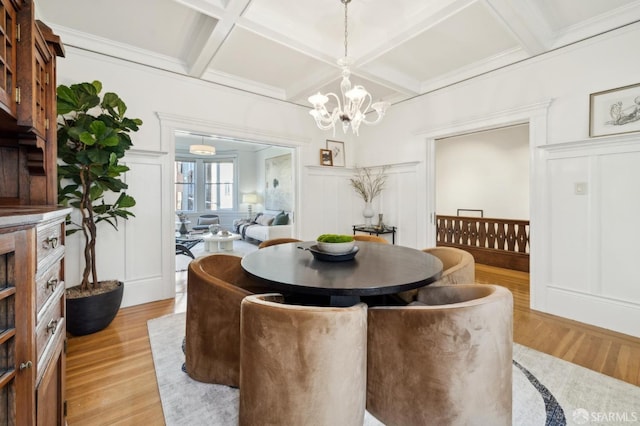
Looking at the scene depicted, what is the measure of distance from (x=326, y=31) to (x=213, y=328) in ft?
8.88

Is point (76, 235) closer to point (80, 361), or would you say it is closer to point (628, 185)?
point (80, 361)

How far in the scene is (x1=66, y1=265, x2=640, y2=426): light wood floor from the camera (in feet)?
5.31

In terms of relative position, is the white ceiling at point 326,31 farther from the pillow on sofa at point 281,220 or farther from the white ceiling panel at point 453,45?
the pillow on sofa at point 281,220

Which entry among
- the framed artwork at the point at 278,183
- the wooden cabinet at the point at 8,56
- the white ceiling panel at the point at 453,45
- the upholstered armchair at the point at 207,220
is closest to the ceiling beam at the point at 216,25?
the wooden cabinet at the point at 8,56

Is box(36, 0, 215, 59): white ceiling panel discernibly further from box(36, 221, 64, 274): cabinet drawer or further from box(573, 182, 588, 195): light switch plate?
box(573, 182, 588, 195): light switch plate

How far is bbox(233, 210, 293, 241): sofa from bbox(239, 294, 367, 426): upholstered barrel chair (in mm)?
5107

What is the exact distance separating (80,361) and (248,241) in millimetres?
5531

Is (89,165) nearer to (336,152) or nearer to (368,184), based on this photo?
(336,152)

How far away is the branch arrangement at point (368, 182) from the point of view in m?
4.69

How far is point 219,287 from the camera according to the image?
1.59 metres

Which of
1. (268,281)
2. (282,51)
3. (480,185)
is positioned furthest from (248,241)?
(268,281)

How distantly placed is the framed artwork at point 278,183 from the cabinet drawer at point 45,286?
21.5 ft

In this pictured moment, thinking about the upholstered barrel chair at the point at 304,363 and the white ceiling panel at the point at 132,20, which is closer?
the upholstered barrel chair at the point at 304,363

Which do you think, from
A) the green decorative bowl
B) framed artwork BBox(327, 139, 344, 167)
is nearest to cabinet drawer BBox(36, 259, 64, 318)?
the green decorative bowl
